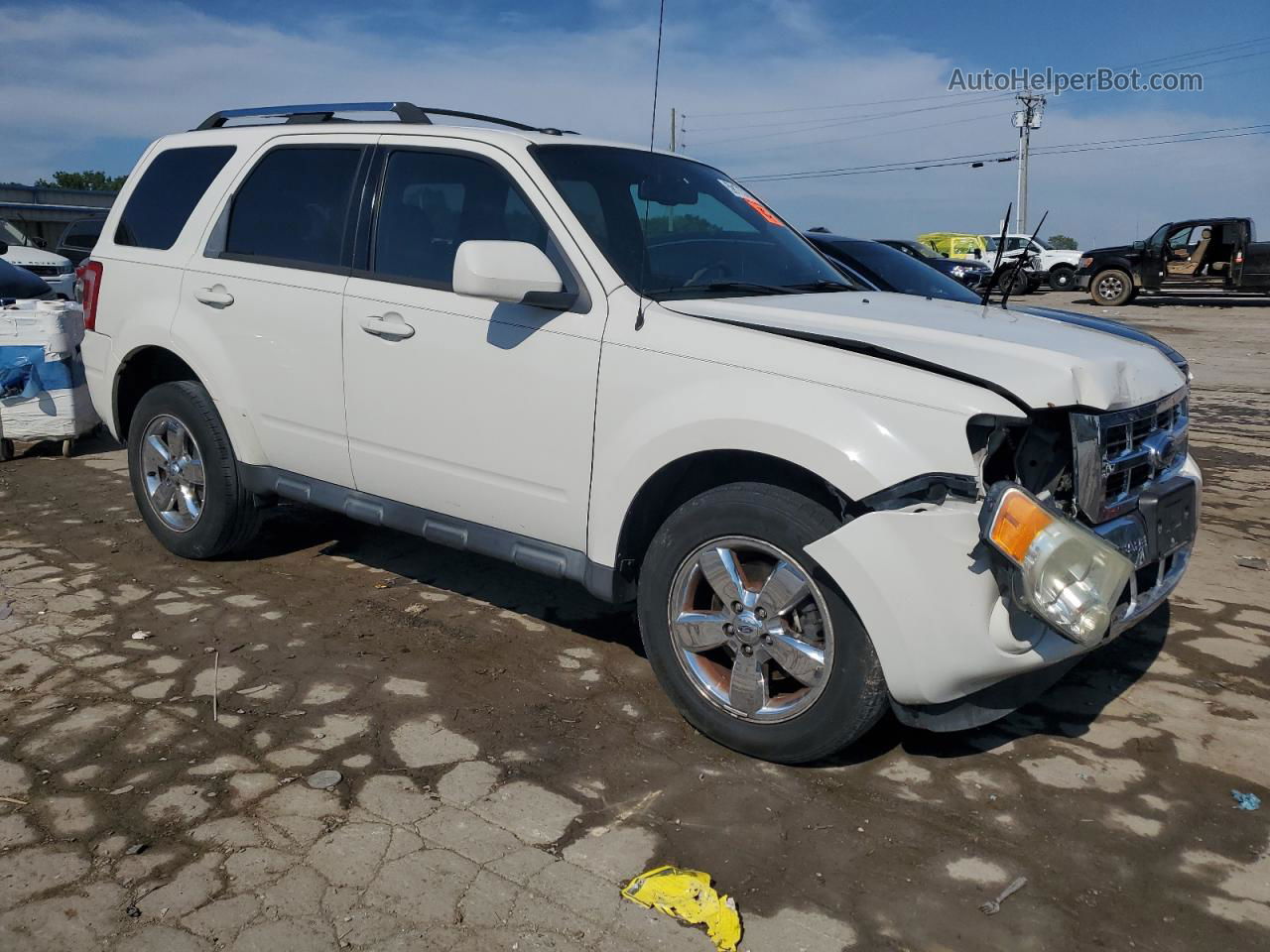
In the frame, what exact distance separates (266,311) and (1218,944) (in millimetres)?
3988

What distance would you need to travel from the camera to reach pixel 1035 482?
3.17 m

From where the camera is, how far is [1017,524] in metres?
2.89

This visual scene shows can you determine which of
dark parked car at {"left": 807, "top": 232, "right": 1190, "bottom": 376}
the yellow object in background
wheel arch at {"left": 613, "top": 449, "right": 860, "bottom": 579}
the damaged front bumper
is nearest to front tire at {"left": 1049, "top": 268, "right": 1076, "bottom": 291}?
dark parked car at {"left": 807, "top": 232, "right": 1190, "bottom": 376}

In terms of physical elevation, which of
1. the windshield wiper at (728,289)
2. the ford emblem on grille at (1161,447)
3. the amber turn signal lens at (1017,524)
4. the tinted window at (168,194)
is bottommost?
the amber turn signal lens at (1017,524)

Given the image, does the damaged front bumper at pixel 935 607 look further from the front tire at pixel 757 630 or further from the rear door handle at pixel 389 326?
the rear door handle at pixel 389 326

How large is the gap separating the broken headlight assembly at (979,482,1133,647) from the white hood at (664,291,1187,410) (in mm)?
308

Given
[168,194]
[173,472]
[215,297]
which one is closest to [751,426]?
[215,297]

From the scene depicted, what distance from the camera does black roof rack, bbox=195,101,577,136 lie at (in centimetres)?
458

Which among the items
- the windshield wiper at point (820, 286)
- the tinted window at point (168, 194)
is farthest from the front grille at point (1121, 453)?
the tinted window at point (168, 194)

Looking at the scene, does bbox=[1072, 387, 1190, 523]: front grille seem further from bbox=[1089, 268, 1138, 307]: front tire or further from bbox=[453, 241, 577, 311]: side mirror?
bbox=[1089, 268, 1138, 307]: front tire

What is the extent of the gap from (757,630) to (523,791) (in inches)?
33.2

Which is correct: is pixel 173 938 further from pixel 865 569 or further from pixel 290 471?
pixel 290 471

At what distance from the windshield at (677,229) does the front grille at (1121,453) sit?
134 centimetres

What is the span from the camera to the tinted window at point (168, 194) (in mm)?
5160
